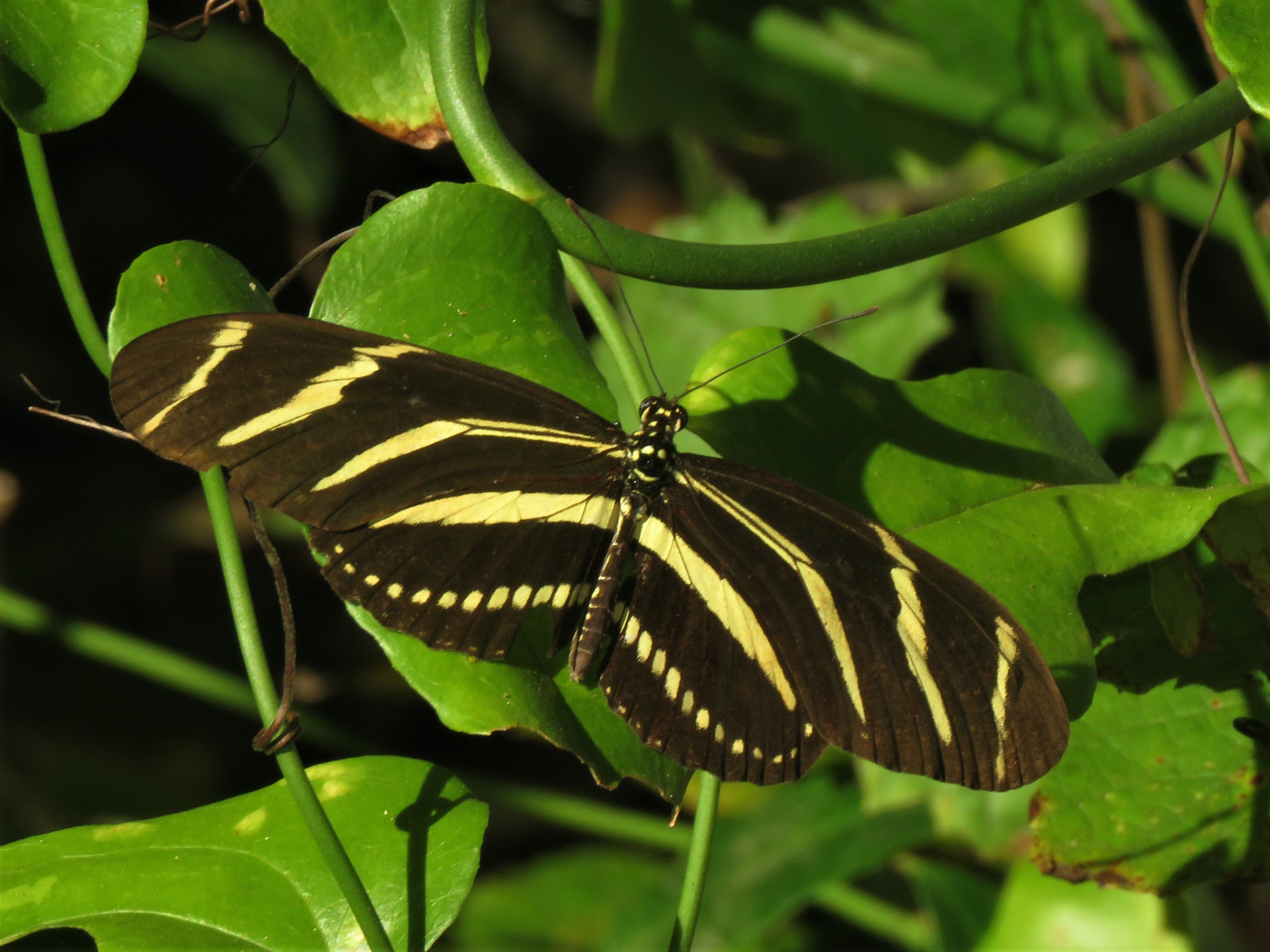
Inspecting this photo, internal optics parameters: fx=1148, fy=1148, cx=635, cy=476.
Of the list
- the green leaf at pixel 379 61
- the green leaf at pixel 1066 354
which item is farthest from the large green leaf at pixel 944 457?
the green leaf at pixel 1066 354

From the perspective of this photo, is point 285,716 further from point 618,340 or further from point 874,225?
point 874,225

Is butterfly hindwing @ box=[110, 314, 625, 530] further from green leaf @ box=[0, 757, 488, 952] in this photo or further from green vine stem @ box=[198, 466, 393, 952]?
green leaf @ box=[0, 757, 488, 952]

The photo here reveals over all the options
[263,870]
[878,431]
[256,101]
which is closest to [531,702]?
[263,870]

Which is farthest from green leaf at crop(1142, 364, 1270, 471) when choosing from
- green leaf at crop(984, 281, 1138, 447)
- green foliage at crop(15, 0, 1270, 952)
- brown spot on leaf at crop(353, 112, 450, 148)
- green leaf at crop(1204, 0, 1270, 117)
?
brown spot on leaf at crop(353, 112, 450, 148)

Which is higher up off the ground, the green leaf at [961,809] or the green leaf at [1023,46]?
the green leaf at [1023,46]

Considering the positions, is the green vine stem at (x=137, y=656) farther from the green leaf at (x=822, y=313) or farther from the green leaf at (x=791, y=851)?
the green leaf at (x=822, y=313)

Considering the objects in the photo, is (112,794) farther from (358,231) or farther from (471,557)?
(358,231)
